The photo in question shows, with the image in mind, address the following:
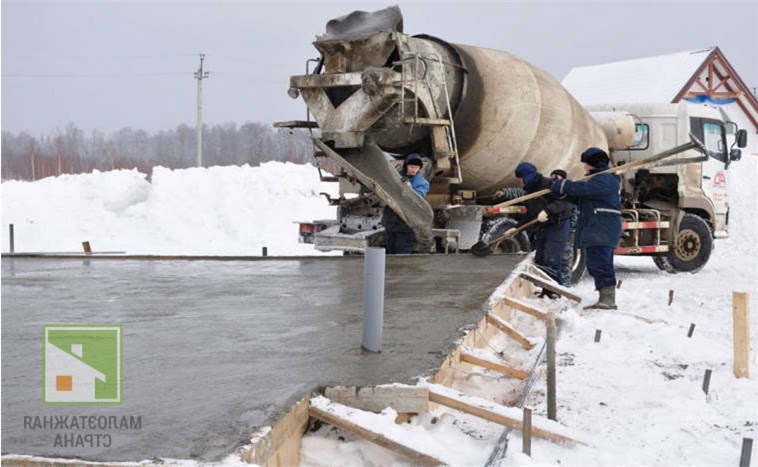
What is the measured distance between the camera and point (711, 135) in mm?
14758

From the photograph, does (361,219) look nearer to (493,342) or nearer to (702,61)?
(493,342)

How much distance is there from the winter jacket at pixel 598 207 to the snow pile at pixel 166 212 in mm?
10942

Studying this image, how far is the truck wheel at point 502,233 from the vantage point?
11508 millimetres

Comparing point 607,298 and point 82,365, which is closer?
point 82,365

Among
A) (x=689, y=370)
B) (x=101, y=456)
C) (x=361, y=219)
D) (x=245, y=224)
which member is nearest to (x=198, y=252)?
(x=245, y=224)

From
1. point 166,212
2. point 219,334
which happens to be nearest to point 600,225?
point 219,334

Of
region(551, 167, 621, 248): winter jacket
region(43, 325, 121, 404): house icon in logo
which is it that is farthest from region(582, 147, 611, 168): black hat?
region(43, 325, 121, 404): house icon in logo

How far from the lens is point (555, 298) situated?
9.26m

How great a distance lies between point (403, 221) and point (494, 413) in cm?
688

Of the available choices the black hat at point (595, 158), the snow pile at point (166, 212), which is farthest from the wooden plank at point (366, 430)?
the snow pile at point (166, 212)

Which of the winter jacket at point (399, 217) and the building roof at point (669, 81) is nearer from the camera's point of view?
the winter jacket at point (399, 217)

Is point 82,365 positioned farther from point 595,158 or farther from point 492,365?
point 595,158

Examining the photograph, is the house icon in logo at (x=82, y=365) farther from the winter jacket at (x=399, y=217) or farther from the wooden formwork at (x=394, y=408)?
the winter jacket at (x=399, y=217)

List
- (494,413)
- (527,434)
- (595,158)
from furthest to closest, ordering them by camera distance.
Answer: (595,158) < (494,413) < (527,434)
